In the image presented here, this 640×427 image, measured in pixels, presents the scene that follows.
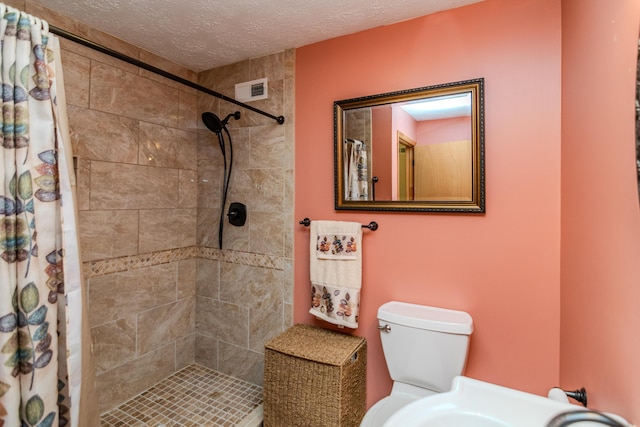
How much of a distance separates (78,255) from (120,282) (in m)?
0.96

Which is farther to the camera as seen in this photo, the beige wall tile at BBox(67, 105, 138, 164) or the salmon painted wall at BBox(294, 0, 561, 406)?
the beige wall tile at BBox(67, 105, 138, 164)

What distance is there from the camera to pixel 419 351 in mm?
1462

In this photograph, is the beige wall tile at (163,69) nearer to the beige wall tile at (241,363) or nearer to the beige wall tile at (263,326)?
the beige wall tile at (263,326)

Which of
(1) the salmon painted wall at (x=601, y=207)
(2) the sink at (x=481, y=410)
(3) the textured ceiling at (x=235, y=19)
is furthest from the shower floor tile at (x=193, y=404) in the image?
(3) the textured ceiling at (x=235, y=19)

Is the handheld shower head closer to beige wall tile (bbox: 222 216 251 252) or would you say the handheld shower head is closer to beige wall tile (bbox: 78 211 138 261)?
beige wall tile (bbox: 222 216 251 252)

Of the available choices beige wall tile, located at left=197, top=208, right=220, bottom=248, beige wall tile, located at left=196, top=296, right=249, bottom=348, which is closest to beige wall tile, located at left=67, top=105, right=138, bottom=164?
beige wall tile, located at left=197, top=208, right=220, bottom=248

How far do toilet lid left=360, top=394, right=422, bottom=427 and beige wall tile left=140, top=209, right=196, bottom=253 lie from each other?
163 cm

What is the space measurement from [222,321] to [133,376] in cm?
60

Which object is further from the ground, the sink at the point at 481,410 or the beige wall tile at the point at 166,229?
the beige wall tile at the point at 166,229

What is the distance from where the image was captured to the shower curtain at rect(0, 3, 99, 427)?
0.96 meters

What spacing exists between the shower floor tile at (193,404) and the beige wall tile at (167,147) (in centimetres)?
147

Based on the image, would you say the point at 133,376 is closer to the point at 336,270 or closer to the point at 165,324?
the point at 165,324

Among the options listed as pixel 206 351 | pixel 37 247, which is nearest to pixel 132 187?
pixel 37 247

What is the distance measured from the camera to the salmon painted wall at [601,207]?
75 cm
